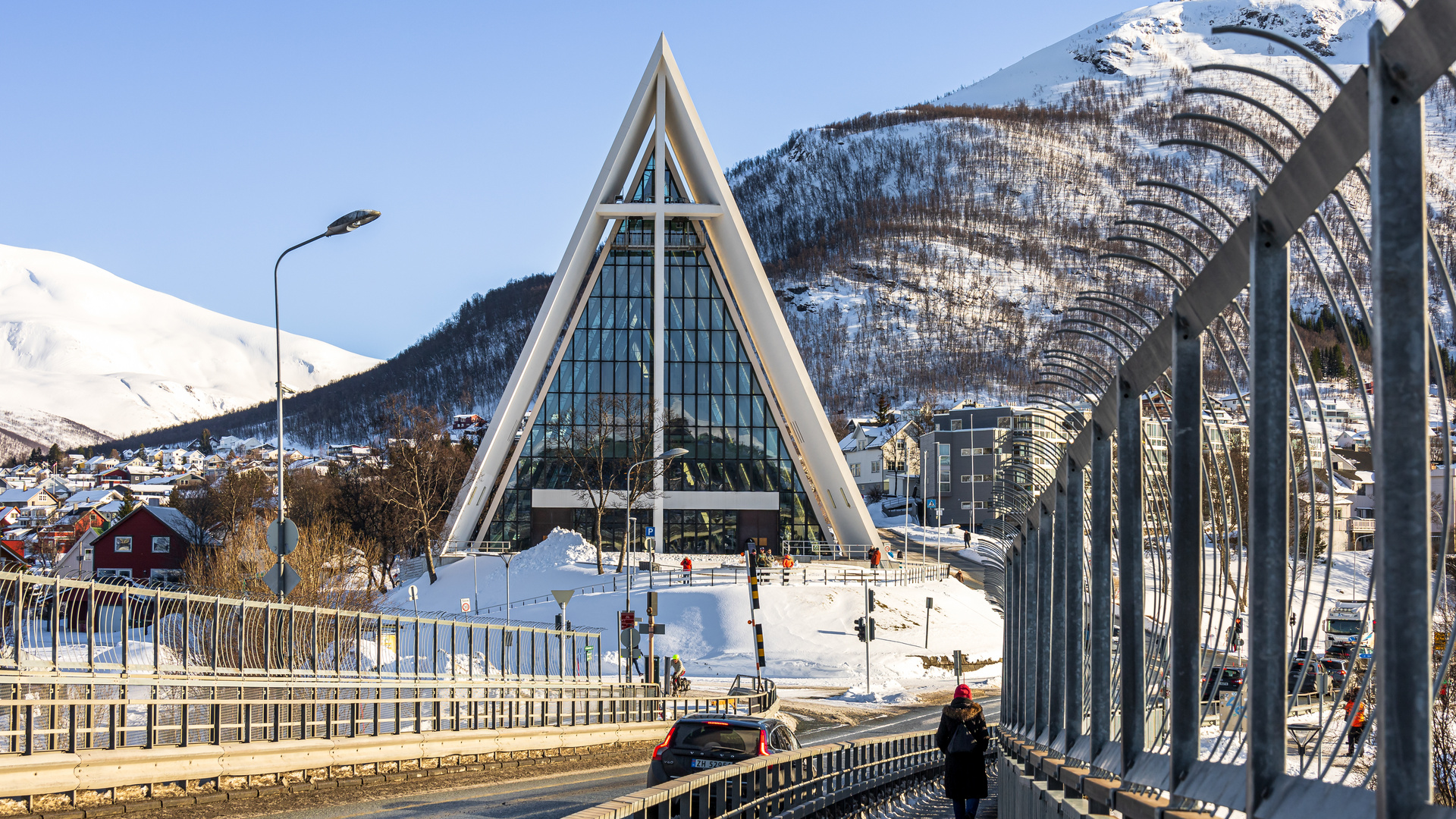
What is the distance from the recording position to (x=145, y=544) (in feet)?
244

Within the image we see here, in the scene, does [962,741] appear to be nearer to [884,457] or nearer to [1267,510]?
[1267,510]

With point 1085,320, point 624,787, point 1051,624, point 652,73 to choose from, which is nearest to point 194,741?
point 624,787

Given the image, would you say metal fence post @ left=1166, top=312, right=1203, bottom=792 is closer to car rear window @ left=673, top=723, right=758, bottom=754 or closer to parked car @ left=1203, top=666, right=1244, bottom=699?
parked car @ left=1203, top=666, right=1244, bottom=699

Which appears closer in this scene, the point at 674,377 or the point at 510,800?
the point at 510,800

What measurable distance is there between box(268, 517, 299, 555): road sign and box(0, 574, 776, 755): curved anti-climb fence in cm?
195

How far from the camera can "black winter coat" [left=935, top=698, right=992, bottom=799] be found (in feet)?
36.6

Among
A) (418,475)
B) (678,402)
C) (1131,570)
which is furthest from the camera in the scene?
(678,402)

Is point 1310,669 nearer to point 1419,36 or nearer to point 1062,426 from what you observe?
point 1419,36

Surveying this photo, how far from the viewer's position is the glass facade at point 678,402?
68.0 metres

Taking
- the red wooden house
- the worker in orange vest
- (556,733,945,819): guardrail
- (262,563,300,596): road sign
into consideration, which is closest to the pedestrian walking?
(556,733,945,819): guardrail

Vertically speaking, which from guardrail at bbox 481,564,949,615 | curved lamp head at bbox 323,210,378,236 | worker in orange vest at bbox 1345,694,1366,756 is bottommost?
guardrail at bbox 481,564,949,615

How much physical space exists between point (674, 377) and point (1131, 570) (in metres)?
63.7

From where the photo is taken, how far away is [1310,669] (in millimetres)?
3863

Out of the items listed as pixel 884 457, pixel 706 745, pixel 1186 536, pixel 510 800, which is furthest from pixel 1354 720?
pixel 884 457
